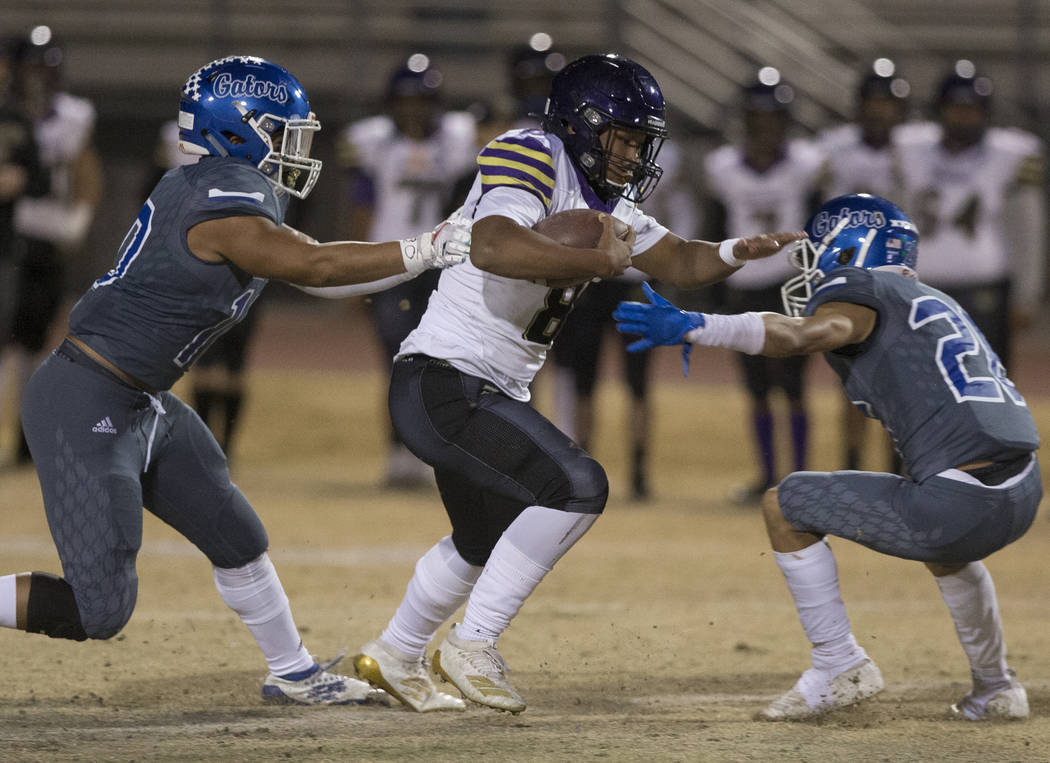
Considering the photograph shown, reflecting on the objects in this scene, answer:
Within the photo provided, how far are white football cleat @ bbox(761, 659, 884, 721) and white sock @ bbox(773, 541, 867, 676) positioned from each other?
23 millimetres

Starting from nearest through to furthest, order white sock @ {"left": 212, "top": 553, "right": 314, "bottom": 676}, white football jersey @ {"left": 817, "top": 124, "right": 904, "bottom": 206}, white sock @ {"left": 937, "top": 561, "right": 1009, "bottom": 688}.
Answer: white sock @ {"left": 937, "top": 561, "right": 1009, "bottom": 688} < white sock @ {"left": 212, "top": 553, "right": 314, "bottom": 676} < white football jersey @ {"left": 817, "top": 124, "right": 904, "bottom": 206}

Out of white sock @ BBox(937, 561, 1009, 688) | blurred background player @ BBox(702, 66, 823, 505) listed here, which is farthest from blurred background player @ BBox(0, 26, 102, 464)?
white sock @ BBox(937, 561, 1009, 688)

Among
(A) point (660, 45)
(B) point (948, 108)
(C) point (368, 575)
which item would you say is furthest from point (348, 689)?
(A) point (660, 45)

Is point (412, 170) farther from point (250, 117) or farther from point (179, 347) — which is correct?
point (179, 347)

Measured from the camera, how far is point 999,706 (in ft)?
14.4

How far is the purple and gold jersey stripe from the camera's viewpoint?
410cm

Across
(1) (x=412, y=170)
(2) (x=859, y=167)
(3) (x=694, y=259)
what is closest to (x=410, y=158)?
(1) (x=412, y=170)

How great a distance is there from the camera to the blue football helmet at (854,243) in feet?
14.6

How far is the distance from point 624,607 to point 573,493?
217cm

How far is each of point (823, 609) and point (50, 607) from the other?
2.15 metres

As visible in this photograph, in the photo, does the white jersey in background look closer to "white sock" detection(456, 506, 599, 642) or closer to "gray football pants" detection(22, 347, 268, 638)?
"gray football pants" detection(22, 347, 268, 638)

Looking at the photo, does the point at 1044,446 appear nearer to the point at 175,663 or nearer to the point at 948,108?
the point at 948,108

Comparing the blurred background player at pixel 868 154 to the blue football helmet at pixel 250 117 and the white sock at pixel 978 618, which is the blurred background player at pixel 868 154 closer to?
the white sock at pixel 978 618

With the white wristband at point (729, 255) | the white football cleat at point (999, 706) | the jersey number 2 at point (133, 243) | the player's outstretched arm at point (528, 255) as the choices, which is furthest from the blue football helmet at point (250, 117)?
the white football cleat at point (999, 706)
